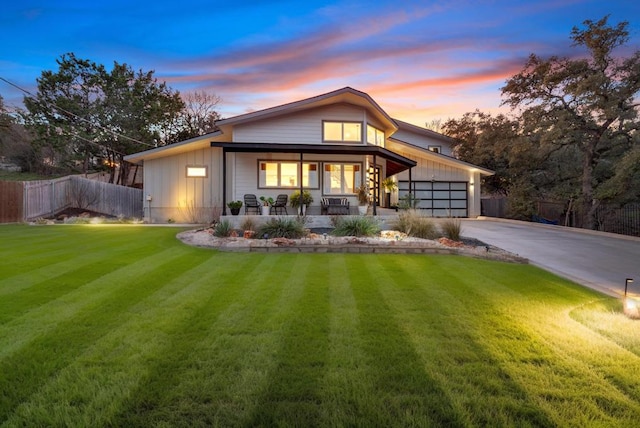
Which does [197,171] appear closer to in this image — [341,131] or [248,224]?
[341,131]

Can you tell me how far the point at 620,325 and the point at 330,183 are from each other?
13198mm

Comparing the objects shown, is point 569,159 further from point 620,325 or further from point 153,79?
point 153,79

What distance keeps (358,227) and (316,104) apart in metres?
7.71

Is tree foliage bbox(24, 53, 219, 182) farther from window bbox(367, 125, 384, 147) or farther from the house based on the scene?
window bbox(367, 125, 384, 147)

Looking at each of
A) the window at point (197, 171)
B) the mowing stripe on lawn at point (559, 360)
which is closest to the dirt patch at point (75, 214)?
the window at point (197, 171)

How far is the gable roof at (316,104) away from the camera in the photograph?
14938mm

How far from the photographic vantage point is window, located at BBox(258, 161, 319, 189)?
52.7 ft

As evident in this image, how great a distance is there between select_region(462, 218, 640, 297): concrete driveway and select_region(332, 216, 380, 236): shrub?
332 cm

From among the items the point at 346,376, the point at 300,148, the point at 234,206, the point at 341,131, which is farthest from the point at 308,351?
the point at 341,131

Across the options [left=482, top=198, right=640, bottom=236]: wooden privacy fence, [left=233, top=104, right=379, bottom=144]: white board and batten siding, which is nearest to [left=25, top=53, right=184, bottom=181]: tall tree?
[left=233, top=104, right=379, bottom=144]: white board and batten siding

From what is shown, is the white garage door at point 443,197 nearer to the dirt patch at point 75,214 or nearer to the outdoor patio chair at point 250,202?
the outdoor patio chair at point 250,202

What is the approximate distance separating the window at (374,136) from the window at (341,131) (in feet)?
2.05

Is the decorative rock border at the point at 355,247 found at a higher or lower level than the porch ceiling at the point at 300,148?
lower

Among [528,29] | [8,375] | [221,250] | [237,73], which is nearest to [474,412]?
[8,375]
